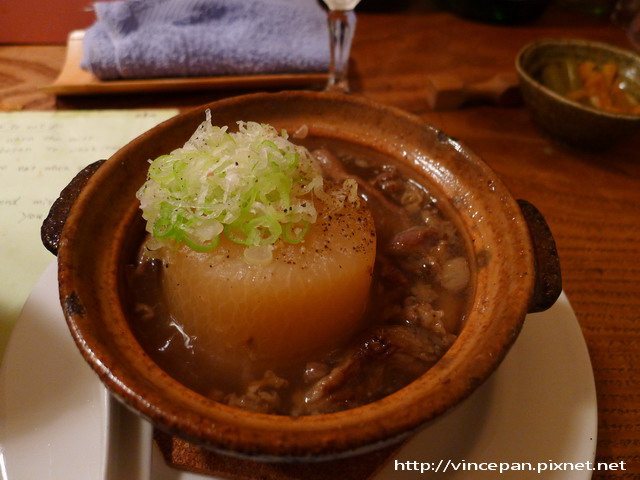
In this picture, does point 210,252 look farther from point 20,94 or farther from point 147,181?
point 20,94

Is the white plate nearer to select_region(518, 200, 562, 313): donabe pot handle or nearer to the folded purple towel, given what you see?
select_region(518, 200, 562, 313): donabe pot handle

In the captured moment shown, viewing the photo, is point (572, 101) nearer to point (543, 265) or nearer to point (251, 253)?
point (543, 265)

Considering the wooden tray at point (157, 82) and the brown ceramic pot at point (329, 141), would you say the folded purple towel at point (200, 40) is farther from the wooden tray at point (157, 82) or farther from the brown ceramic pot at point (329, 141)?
the brown ceramic pot at point (329, 141)

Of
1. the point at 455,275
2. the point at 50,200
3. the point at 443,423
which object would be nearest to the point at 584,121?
the point at 455,275

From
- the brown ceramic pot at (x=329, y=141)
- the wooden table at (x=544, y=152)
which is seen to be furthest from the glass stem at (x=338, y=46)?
the brown ceramic pot at (x=329, y=141)

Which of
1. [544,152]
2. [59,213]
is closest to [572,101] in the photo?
[544,152]

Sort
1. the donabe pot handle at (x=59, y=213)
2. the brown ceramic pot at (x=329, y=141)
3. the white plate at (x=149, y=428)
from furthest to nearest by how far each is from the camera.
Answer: the donabe pot handle at (x=59, y=213)
the white plate at (x=149, y=428)
the brown ceramic pot at (x=329, y=141)
